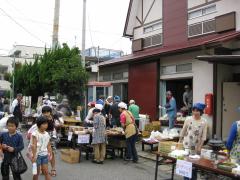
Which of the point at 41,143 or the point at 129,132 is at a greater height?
the point at 41,143

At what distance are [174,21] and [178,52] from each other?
3373 millimetres

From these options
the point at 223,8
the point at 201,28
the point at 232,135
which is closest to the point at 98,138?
the point at 232,135

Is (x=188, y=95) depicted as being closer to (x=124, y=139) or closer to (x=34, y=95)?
(x=124, y=139)

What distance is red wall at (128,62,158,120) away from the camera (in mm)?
17844

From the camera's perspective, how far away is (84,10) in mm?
20234

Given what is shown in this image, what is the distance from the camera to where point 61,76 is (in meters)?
19.1

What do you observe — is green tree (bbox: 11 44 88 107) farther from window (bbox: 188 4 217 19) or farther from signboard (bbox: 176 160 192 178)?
signboard (bbox: 176 160 192 178)

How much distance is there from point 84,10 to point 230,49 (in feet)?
30.6

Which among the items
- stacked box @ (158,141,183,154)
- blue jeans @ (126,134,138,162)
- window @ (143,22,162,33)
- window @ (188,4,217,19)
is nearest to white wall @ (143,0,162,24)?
window @ (143,22,162,33)

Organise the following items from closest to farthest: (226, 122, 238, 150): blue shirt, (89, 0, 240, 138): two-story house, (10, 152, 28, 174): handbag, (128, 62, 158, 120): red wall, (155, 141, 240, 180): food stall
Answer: (155, 141, 240, 180): food stall, (226, 122, 238, 150): blue shirt, (10, 152, 28, 174): handbag, (89, 0, 240, 138): two-story house, (128, 62, 158, 120): red wall

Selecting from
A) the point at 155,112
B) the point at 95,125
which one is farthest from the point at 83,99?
the point at 95,125

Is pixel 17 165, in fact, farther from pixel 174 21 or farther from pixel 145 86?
pixel 174 21

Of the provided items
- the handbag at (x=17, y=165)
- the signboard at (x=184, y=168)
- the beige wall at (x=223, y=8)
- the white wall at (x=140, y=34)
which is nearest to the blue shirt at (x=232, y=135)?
the signboard at (x=184, y=168)

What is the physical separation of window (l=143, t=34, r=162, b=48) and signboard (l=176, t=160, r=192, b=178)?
13144 millimetres
